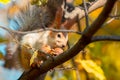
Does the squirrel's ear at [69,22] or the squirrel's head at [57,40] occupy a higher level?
the squirrel's ear at [69,22]

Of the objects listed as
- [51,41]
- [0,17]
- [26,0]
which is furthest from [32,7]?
[0,17]

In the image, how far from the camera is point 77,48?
6.30ft

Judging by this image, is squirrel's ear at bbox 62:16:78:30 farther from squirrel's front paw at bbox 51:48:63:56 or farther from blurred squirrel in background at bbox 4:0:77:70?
squirrel's front paw at bbox 51:48:63:56

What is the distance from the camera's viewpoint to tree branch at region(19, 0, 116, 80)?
1.64 meters

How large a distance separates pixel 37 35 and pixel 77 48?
2.02ft

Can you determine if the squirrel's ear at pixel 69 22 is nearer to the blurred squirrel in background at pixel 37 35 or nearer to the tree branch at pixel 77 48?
the blurred squirrel in background at pixel 37 35

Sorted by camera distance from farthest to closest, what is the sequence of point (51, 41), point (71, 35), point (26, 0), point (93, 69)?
1. point (71, 35)
2. point (26, 0)
3. point (51, 41)
4. point (93, 69)

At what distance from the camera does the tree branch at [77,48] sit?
1641 millimetres

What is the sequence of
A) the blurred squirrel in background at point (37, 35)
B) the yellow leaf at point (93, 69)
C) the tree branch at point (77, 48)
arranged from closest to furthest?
the tree branch at point (77, 48) < the yellow leaf at point (93, 69) < the blurred squirrel in background at point (37, 35)

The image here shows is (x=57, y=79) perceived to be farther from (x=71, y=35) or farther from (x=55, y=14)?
(x=55, y=14)

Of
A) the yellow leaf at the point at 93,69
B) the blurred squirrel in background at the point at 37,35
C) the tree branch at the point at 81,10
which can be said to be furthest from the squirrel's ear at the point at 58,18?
the yellow leaf at the point at 93,69

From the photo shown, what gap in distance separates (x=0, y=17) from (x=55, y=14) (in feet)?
2.24

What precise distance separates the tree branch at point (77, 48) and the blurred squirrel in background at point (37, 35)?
0.08 metres

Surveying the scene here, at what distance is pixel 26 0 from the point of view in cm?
275
